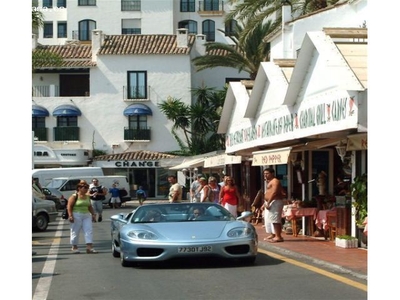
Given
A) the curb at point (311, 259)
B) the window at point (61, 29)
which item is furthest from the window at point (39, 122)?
the curb at point (311, 259)

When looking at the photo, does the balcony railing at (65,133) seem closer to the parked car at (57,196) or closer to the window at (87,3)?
the parked car at (57,196)

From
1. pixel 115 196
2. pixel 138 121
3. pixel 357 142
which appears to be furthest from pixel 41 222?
pixel 138 121

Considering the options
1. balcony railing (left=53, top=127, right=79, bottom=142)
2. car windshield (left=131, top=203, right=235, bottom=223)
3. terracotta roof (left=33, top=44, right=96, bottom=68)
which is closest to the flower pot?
car windshield (left=131, top=203, right=235, bottom=223)

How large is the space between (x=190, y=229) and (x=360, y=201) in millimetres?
4344

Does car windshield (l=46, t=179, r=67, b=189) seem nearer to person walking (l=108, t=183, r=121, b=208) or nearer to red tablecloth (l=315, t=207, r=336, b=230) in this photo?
person walking (l=108, t=183, r=121, b=208)

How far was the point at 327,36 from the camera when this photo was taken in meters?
18.3

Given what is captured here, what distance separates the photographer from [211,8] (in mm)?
80062

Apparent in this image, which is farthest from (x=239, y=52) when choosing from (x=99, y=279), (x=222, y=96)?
(x=99, y=279)

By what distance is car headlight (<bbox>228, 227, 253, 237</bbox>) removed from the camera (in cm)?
1543

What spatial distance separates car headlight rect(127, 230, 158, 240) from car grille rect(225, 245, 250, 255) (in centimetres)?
136

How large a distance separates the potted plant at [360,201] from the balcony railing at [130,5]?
6082 centimetres

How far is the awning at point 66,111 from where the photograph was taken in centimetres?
6391
